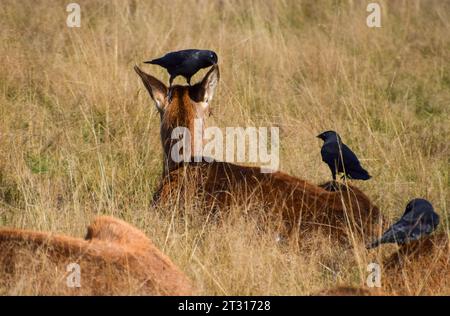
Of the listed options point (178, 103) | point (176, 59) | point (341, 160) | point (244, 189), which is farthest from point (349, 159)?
point (176, 59)

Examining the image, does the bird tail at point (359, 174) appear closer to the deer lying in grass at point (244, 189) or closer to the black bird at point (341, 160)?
A: the black bird at point (341, 160)

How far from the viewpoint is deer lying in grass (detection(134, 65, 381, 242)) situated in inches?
222

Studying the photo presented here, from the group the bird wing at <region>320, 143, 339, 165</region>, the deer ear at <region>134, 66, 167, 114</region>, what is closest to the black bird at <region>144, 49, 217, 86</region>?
the deer ear at <region>134, 66, 167, 114</region>

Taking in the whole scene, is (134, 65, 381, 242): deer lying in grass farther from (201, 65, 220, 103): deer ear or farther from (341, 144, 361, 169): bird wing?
(341, 144, 361, 169): bird wing

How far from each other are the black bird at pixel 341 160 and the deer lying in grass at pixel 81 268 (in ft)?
7.86

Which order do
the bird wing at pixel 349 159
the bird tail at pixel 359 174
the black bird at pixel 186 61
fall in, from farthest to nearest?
the black bird at pixel 186 61, the bird wing at pixel 349 159, the bird tail at pixel 359 174

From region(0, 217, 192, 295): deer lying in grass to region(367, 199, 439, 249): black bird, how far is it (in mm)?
1254

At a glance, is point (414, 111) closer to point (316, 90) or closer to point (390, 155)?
point (316, 90)

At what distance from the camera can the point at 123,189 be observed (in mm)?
7078

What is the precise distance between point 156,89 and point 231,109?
190cm

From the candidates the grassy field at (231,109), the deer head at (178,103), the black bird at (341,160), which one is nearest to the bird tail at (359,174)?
the black bird at (341,160)

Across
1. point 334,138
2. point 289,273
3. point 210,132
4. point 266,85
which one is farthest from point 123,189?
point 266,85

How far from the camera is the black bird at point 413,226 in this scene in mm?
5000

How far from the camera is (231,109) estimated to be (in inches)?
335
